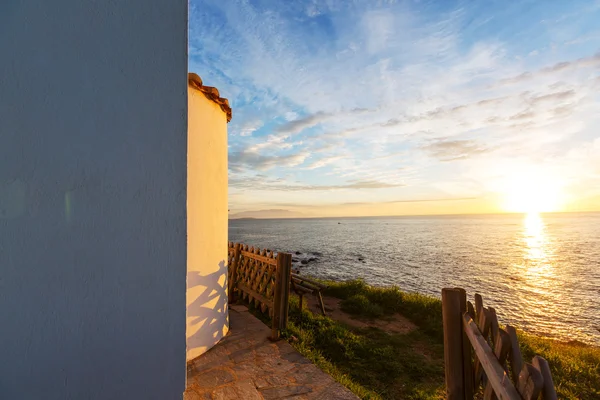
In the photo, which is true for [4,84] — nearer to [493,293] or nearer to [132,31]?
[132,31]

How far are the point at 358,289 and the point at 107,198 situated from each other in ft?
38.5

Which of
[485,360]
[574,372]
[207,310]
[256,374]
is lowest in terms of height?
[574,372]

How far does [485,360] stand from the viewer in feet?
6.55

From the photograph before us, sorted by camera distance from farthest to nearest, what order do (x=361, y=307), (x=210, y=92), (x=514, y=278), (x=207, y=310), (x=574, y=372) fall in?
(x=514, y=278)
(x=361, y=307)
(x=574, y=372)
(x=207, y=310)
(x=210, y=92)

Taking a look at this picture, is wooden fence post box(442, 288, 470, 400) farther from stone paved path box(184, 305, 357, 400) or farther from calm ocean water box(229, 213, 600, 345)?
calm ocean water box(229, 213, 600, 345)

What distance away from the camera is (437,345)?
738cm

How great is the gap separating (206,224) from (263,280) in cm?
257

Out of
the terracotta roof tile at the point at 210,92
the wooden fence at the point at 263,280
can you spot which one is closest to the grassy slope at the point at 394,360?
the wooden fence at the point at 263,280

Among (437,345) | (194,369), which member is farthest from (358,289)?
(194,369)

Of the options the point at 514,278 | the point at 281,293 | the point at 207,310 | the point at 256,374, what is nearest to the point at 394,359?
the point at 281,293

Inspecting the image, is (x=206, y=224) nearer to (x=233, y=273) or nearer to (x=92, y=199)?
(x=233, y=273)

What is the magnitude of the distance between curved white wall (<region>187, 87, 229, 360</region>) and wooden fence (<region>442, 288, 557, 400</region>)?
3.69 metres

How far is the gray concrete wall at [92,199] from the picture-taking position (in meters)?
1.21

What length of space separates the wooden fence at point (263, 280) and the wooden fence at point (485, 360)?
3160 mm
